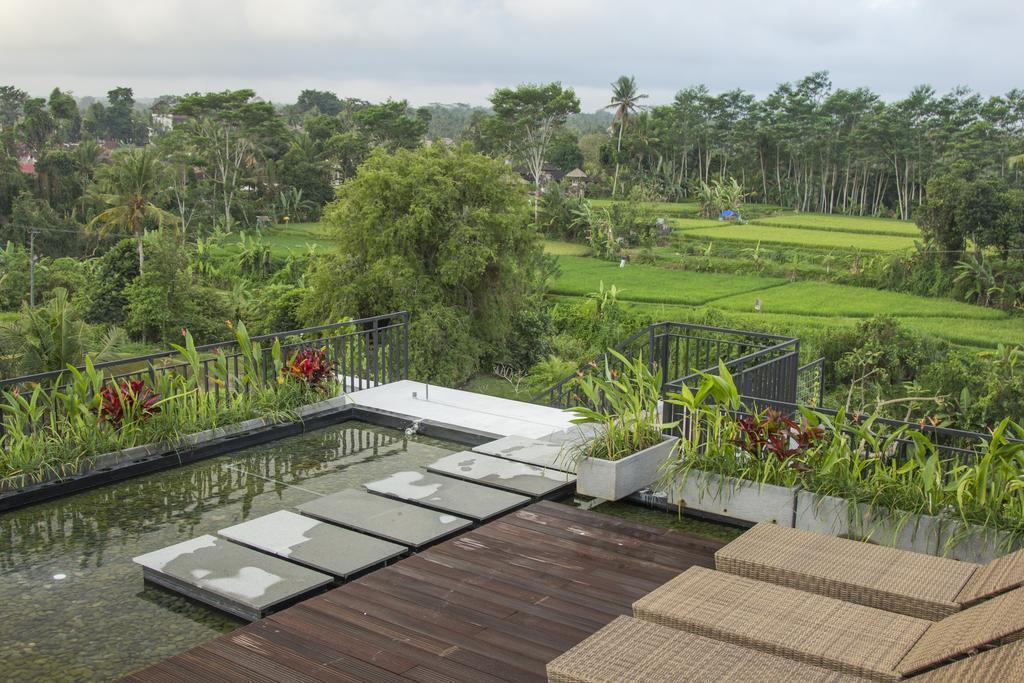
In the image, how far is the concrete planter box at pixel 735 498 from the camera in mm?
4719

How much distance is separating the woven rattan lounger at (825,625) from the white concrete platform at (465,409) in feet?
10.3

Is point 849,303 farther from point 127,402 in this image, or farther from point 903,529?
point 127,402

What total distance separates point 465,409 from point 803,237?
40054mm

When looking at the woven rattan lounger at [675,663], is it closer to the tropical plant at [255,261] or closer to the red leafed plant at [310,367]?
the red leafed plant at [310,367]

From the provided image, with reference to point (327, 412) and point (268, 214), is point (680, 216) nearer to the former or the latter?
point (268, 214)


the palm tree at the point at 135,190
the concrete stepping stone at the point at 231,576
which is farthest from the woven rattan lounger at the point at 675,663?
the palm tree at the point at 135,190

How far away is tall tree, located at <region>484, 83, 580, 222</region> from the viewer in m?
58.2

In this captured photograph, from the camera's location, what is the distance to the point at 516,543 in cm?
432

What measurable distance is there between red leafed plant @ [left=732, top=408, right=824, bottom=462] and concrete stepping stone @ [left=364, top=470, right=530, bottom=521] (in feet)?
4.08

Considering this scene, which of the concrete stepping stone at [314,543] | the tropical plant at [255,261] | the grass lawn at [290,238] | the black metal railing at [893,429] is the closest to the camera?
the concrete stepping stone at [314,543]

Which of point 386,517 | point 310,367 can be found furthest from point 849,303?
point 386,517

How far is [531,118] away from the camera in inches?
2335

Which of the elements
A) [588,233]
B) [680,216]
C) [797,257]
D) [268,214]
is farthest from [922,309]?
[268,214]

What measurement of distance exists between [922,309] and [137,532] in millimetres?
31834
